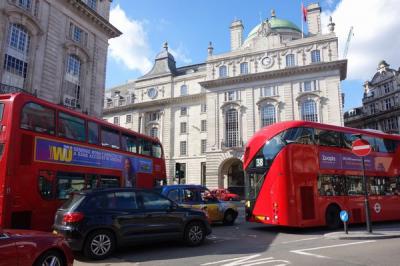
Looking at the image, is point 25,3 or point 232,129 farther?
point 232,129

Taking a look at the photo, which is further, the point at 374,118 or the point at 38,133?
the point at 374,118

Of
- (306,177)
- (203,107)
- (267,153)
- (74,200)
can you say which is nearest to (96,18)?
(203,107)

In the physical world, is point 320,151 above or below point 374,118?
below

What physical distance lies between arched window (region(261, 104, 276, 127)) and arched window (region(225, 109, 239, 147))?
3621mm

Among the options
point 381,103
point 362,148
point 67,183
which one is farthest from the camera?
point 381,103

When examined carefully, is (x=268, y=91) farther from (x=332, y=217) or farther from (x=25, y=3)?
(x=332, y=217)

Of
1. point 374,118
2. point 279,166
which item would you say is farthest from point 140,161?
point 374,118

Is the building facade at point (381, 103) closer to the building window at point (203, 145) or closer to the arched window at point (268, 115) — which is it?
the arched window at point (268, 115)

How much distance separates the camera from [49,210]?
1077cm

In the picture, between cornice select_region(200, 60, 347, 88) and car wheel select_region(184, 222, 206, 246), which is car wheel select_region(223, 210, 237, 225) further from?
cornice select_region(200, 60, 347, 88)

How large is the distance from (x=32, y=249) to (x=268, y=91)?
4282 centimetres

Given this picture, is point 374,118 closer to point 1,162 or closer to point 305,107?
point 305,107

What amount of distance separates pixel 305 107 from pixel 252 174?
106 feet

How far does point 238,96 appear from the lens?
47.4m
